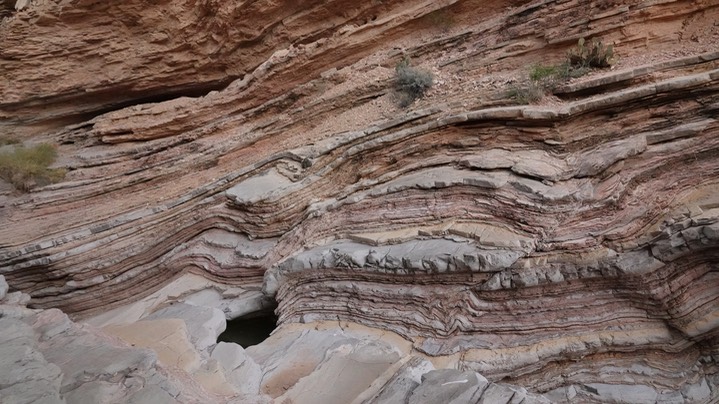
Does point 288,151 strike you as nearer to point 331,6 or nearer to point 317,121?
point 317,121

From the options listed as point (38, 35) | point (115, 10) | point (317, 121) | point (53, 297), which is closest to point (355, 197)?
point (317, 121)

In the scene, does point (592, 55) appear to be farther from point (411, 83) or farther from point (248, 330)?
point (248, 330)

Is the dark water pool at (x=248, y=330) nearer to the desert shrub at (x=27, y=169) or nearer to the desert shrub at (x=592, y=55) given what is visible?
the desert shrub at (x=592, y=55)

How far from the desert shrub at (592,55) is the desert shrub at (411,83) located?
2.42m

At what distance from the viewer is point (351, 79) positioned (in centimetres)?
927

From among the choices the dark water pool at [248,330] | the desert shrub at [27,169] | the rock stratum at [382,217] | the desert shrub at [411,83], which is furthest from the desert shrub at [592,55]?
the desert shrub at [27,169]

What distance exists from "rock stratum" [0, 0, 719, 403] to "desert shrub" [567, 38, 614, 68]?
35 cm

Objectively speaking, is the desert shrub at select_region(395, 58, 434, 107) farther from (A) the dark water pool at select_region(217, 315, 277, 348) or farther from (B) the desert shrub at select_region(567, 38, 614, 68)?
(A) the dark water pool at select_region(217, 315, 277, 348)

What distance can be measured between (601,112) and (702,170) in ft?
4.10

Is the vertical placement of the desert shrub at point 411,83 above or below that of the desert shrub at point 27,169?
above

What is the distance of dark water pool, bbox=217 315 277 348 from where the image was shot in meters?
7.18

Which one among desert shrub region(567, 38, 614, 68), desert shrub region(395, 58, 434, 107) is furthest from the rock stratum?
desert shrub region(567, 38, 614, 68)

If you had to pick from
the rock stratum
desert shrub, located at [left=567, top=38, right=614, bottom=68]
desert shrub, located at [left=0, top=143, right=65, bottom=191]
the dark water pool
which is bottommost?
the dark water pool

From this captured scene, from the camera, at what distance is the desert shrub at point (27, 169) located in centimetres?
1001
